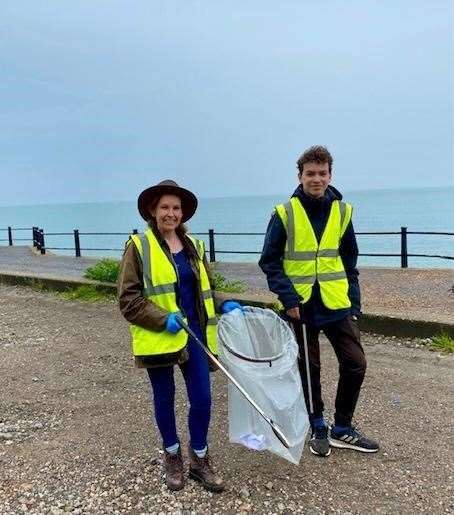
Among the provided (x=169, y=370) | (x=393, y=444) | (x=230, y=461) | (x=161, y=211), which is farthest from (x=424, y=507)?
(x=161, y=211)

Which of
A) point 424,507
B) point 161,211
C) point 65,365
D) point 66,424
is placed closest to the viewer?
point 424,507

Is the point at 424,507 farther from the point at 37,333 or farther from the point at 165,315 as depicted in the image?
Result: the point at 37,333

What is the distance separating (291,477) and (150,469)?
835mm

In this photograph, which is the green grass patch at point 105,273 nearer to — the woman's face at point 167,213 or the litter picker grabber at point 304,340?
the litter picker grabber at point 304,340

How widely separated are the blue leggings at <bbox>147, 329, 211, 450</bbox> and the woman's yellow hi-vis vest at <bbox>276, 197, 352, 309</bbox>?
74cm

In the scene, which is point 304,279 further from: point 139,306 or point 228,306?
point 139,306

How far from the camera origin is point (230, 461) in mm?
3266

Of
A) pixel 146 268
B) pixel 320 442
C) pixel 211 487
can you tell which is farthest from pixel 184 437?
pixel 146 268

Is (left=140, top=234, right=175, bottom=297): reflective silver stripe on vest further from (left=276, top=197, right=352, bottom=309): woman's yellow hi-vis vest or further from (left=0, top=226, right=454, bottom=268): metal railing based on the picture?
(left=0, top=226, right=454, bottom=268): metal railing

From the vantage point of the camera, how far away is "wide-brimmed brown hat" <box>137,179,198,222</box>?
2945mm

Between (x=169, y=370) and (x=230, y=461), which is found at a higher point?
(x=169, y=370)

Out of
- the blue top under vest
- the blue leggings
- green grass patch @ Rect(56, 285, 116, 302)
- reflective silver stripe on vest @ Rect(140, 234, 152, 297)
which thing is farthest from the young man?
green grass patch @ Rect(56, 285, 116, 302)

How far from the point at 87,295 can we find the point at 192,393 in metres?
5.68

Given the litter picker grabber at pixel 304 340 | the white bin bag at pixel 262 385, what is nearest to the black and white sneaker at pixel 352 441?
the litter picker grabber at pixel 304 340
